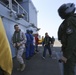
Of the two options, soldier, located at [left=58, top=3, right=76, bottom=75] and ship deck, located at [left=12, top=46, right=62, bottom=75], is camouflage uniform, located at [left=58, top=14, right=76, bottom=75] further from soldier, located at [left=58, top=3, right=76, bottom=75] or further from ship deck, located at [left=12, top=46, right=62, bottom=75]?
ship deck, located at [left=12, top=46, right=62, bottom=75]

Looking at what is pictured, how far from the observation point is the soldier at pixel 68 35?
10.6 ft

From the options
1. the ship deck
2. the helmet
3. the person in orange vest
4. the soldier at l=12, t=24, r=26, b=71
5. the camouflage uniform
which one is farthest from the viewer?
the soldier at l=12, t=24, r=26, b=71

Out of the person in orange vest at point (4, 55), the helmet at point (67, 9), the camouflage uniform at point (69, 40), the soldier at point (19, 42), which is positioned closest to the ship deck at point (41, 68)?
the soldier at point (19, 42)

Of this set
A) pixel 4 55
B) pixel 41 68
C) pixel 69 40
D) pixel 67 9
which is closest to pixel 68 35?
pixel 69 40

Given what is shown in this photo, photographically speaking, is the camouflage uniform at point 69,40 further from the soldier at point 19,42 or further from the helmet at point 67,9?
the soldier at point 19,42

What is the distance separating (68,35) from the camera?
10.7 ft

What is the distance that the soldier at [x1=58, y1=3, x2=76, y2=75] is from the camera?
322 cm

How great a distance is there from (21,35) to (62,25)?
5501 mm

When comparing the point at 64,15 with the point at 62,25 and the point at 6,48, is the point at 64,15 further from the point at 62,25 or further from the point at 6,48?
the point at 6,48

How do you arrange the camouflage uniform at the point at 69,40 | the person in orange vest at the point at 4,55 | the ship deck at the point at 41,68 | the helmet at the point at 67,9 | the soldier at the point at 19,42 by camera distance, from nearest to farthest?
the person in orange vest at the point at 4,55 < the camouflage uniform at the point at 69,40 < the helmet at the point at 67,9 < the ship deck at the point at 41,68 < the soldier at the point at 19,42

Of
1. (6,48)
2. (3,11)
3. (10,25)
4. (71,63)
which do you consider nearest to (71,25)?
(71,63)

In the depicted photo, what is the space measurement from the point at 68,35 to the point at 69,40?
9 cm

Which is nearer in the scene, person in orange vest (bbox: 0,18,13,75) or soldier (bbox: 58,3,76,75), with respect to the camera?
person in orange vest (bbox: 0,18,13,75)

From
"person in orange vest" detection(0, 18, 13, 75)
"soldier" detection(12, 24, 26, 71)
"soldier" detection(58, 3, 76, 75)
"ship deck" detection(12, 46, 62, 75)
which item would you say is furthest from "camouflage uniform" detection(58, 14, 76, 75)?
"soldier" detection(12, 24, 26, 71)
